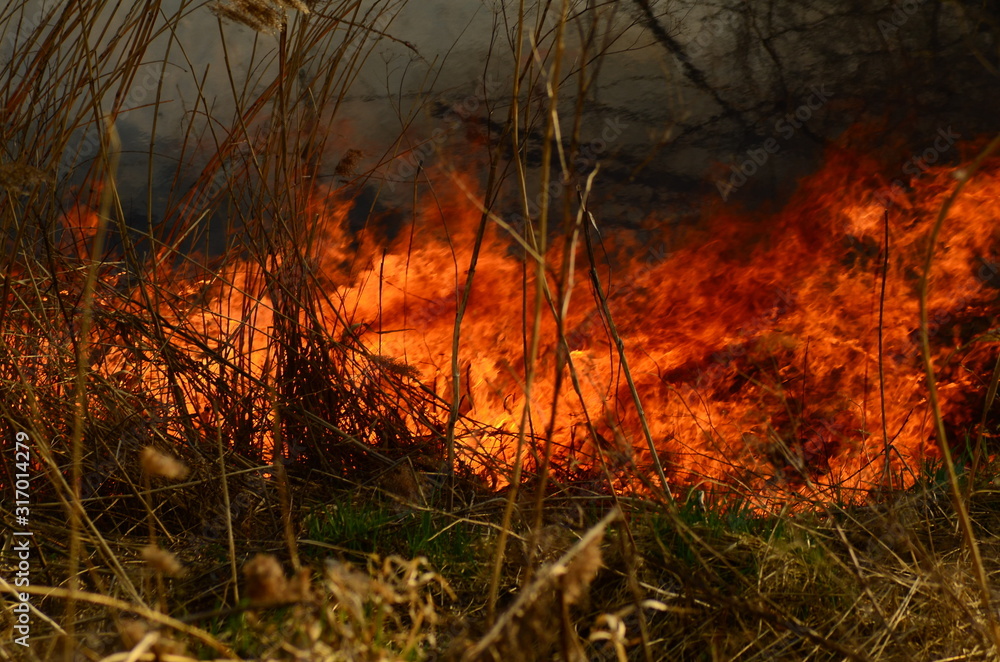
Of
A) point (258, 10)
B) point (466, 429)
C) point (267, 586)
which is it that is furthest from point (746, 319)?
point (267, 586)

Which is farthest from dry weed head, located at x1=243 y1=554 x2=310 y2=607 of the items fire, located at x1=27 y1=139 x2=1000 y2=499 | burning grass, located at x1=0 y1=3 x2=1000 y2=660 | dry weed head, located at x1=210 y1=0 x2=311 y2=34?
fire, located at x1=27 y1=139 x2=1000 y2=499

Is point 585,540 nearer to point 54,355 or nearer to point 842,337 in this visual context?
point 54,355

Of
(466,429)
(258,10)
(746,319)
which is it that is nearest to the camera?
(258,10)

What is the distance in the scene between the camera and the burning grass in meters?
0.87

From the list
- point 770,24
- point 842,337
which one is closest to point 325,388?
point 842,337

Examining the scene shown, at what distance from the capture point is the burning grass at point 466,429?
87cm

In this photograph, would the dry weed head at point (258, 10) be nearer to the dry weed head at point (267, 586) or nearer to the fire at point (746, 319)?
the dry weed head at point (267, 586)

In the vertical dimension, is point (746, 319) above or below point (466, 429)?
below

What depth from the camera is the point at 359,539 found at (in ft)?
4.49

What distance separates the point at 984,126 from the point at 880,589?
10.9 feet

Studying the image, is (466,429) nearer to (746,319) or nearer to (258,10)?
(258,10)

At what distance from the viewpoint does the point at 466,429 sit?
173cm

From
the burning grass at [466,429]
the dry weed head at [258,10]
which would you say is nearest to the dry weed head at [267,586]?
the burning grass at [466,429]

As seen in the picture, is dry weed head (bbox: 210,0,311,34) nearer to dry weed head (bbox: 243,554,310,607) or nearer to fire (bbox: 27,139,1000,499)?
dry weed head (bbox: 243,554,310,607)
